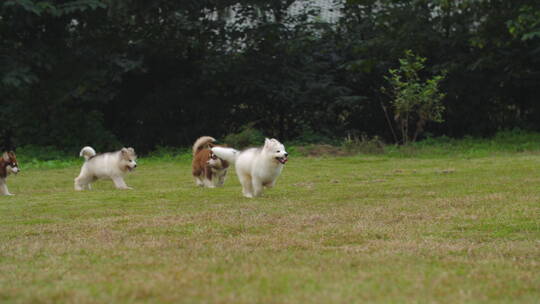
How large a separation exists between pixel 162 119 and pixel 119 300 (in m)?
22.0

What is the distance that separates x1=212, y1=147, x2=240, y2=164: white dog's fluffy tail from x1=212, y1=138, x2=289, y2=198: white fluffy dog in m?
0.34

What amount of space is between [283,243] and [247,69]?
740 inches

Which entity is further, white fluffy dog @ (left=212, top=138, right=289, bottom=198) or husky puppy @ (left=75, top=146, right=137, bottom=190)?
husky puppy @ (left=75, top=146, right=137, bottom=190)

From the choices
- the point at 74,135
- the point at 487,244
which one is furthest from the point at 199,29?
the point at 487,244

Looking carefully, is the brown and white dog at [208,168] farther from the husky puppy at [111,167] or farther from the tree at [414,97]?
the tree at [414,97]

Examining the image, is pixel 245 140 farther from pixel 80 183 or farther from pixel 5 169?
pixel 5 169

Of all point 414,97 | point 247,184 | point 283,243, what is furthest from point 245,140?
point 283,243

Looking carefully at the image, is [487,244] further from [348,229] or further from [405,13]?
[405,13]

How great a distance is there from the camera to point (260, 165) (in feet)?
37.6

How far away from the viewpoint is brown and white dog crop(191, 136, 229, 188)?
13.4 meters

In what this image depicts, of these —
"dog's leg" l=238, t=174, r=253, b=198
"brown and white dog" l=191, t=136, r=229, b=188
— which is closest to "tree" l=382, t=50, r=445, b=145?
"brown and white dog" l=191, t=136, r=229, b=188

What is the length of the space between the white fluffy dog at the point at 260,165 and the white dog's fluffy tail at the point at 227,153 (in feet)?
1.10

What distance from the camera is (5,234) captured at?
8.18 m

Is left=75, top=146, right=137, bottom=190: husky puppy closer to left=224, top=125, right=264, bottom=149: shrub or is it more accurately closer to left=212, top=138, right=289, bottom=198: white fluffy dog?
left=212, top=138, right=289, bottom=198: white fluffy dog
